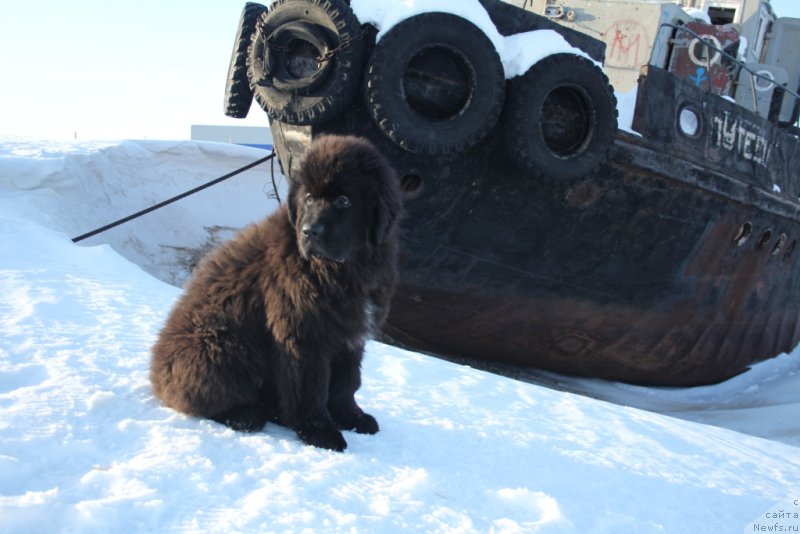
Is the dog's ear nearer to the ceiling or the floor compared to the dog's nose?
nearer to the ceiling

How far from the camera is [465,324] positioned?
6020 millimetres

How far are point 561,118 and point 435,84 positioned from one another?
1017 millimetres

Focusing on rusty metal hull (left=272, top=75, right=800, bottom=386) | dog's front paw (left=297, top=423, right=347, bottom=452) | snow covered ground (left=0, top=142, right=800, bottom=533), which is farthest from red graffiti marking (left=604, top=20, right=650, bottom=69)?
dog's front paw (left=297, top=423, right=347, bottom=452)

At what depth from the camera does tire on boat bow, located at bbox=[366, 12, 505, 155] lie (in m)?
4.34

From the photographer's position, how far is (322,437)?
2.29 m

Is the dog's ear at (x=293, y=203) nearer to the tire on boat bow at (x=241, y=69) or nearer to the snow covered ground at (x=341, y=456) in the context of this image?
the snow covered ground at (x=341, y=456)

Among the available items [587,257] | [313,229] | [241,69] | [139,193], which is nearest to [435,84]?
[241,69]

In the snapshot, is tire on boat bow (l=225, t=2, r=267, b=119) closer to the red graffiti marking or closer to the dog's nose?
the dog's nose

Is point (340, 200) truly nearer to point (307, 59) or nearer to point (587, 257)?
point (307, 59)

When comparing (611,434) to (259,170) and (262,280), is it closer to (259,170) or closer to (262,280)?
(262,280)

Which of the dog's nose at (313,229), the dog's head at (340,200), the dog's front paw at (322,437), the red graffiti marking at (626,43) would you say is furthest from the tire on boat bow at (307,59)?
the red graffiti marking at (626,43)

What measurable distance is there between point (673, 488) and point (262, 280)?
1689mm

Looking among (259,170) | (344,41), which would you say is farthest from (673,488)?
(259,170)

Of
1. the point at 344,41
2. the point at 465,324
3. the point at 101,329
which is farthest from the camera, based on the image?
the point at 465,324
